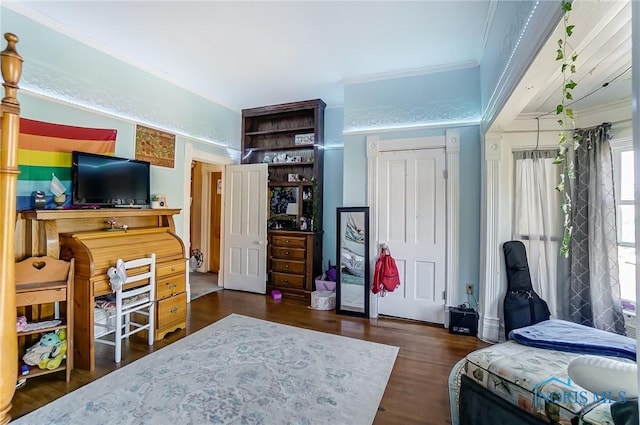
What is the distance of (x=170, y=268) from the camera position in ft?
9.87

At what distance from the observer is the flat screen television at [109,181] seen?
104 inches

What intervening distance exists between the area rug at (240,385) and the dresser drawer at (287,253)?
4.75 ft

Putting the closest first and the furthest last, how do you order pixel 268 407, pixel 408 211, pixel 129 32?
pixel 268 407 < pixel 129 32 < pixel 408 211

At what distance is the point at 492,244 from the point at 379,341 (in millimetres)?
1555

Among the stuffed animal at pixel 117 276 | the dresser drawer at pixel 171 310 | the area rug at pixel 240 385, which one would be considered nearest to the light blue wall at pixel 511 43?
the area rug at pixel 240 385

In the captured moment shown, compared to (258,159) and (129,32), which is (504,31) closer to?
(129,32)

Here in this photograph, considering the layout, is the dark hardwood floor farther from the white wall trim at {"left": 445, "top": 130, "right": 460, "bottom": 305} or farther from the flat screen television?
the flat screen television

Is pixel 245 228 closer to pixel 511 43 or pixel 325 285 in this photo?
pixel 325 285

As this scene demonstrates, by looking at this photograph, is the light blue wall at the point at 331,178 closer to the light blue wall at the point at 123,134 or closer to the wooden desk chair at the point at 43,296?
the light blue wall at the point at 123,134

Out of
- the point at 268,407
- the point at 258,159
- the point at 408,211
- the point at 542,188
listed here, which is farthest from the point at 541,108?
the point at 258,159

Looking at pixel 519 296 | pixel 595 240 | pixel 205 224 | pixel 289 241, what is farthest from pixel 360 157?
pixel 205 224

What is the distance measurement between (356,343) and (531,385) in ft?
5.81

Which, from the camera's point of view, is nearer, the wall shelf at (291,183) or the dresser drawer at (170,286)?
the dresser drawer at (170,286)

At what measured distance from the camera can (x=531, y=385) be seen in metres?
1.26
